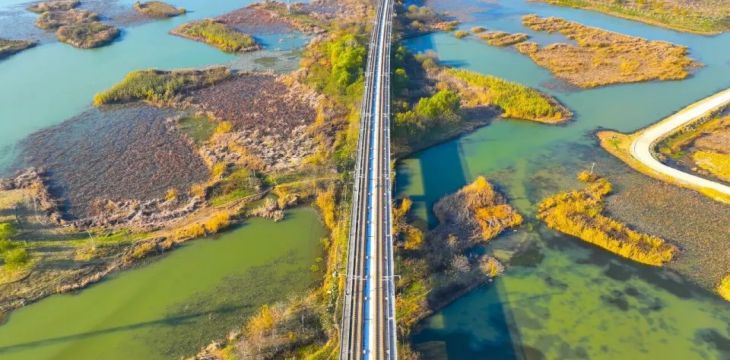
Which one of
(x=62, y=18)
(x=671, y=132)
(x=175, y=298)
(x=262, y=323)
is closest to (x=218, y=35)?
(x=62, y=18)

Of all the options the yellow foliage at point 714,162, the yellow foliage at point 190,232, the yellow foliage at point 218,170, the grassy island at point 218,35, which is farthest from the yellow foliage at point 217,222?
the yellow foliage at point 714,162

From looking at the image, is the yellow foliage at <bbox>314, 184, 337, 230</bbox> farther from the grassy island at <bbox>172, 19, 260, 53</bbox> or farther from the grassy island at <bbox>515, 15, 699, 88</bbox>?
the grassy island at <bbox>172, 19, 260, 53</bbox>

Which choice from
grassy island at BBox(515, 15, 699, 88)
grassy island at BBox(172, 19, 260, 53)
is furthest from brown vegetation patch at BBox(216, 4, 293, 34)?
grassy island at BBox(515, 15, 699, 88)

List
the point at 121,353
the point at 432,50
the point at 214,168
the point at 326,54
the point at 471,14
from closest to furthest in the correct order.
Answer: the point at 121,353, the point at 214,168, the point at 326,54, the point at 432,50, the point at 471,14

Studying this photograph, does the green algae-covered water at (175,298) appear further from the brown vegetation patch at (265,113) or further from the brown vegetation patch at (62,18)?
the brown vegetation patch at (62,18)

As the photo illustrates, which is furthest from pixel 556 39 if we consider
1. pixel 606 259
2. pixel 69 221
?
pixel 69 221

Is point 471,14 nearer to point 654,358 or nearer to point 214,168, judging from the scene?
point 214,168
